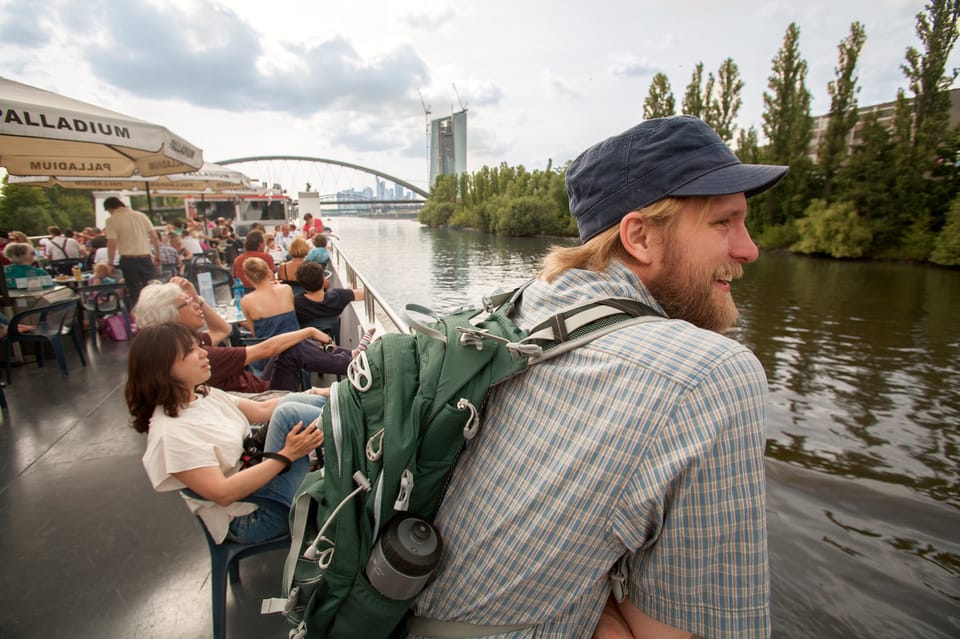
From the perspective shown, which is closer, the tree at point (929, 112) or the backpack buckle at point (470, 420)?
the backpack buckle at point (470, 420)

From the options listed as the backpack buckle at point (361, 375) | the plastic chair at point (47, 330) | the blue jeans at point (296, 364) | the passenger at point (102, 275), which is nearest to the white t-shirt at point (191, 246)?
the passenger at point (102, 275)

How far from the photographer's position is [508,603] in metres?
0.91

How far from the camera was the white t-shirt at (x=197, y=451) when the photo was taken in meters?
1.92

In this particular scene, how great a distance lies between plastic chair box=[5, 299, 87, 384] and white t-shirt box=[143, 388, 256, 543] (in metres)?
4.67

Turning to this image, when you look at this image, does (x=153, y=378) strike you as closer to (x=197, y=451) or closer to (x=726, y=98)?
(x=197, y=451)

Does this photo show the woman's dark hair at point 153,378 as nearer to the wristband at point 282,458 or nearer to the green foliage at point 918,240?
the wristband at point 282,458

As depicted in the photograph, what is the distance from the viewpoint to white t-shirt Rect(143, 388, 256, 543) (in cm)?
192

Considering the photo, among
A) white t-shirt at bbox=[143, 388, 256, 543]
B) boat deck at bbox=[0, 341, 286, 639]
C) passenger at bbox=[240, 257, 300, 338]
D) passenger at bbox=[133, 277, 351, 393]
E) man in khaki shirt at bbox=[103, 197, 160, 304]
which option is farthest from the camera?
man in khaki shirt at bbox=[103, 197, 160, 304]

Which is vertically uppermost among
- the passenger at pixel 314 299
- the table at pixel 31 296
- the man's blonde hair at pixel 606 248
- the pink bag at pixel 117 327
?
the man's blonde hair at pixel 606 248

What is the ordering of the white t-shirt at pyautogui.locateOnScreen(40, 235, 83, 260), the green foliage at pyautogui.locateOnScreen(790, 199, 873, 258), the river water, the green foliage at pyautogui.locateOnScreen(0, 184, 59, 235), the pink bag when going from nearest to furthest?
1. the river water
2. the pink bag
3. the white t-shirt at pyautogui.locateOnScreen(40, 235, 83, 260)
4. the green foliage at pyautogui.locateOnScreen(790, 199, 873, 258)
5. the green foliage at pyautogui.locateOnScreen(0, 184, 59, 235)

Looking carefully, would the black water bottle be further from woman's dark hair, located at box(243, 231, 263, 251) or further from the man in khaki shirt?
the man in khaki shirt

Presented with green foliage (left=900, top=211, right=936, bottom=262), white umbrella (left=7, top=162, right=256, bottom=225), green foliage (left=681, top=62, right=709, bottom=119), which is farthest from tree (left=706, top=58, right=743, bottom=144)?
white umbrella (left=7, top=162, right=256, bottom=225)

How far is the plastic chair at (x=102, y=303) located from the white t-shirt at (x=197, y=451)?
→ 592 centimetres

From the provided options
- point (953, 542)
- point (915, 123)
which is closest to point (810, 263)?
point (915, 123)
